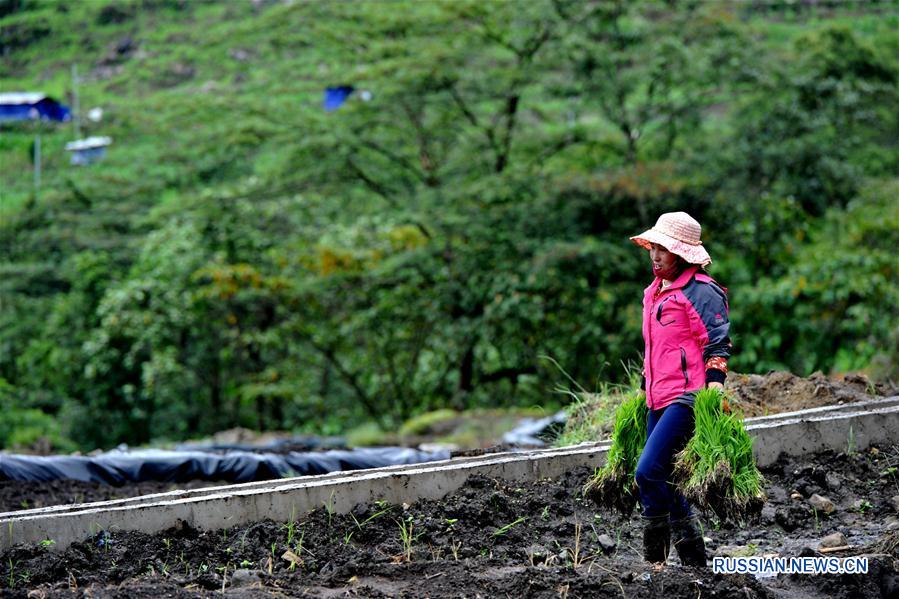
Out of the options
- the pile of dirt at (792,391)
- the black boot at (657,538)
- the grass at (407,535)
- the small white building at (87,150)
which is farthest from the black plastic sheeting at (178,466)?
the small white building at (87,150)

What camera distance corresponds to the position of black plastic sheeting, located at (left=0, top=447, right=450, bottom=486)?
8.02m

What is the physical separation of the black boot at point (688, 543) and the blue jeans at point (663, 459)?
10 cm

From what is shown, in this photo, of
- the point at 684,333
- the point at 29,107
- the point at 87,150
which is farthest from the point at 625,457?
the point at 87,150

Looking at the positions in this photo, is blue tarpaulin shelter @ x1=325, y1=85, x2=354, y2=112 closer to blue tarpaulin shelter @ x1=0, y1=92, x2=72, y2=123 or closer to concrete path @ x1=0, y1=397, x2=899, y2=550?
blue tarpaulin shelter @ x1=0, y1=92, x2=72, y2=123

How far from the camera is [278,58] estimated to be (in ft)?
65.9

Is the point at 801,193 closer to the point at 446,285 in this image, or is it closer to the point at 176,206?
the point at 446,285

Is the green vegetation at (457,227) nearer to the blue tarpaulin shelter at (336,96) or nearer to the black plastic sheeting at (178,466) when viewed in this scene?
the blue tarpaulin shelter at (336,96)

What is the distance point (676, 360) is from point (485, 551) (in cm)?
123

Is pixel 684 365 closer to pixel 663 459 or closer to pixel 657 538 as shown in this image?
pixel 663 459

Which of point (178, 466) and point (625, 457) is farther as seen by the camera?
point (178, 466)

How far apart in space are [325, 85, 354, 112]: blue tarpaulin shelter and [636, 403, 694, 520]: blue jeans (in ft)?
39.8

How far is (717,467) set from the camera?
13.5 feet

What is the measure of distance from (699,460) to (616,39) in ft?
35.2

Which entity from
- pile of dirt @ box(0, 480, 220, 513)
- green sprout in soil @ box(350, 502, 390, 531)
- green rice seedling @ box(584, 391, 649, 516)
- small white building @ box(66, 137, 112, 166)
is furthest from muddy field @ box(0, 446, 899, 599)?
small white building @ box(66, 137, 112, 166)
